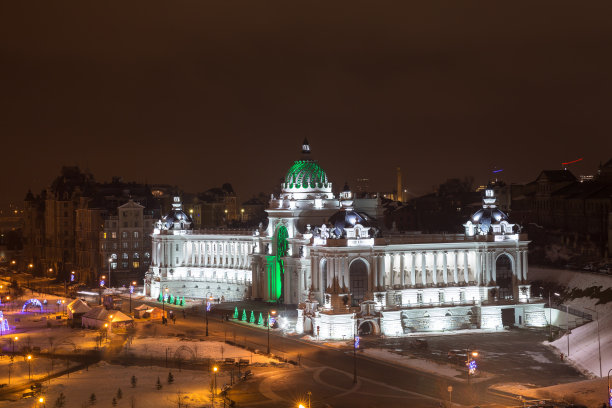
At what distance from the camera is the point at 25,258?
171875 millimetres

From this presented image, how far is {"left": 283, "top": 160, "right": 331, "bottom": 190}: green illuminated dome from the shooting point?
106500 mm

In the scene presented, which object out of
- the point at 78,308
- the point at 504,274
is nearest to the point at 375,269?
the point at 504,274

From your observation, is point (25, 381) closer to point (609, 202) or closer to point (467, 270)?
point (467, 270)

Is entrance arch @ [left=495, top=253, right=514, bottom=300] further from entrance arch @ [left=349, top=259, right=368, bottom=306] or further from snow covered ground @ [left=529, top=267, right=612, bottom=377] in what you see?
entrance arch @ [left=349, top=259, right=368, bottom=306]

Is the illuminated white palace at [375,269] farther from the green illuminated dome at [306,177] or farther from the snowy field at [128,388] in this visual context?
the snowy field at [128,388]

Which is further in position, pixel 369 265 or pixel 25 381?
pixel 369 265

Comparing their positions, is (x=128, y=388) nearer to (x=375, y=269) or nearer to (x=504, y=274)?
(x=375, y=269)

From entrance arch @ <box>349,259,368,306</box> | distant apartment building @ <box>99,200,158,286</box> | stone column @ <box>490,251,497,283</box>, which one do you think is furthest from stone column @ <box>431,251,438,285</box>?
distant apartment building @ <box>99,200,158,286</box>

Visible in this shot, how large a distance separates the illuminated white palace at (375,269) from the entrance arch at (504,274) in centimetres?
11

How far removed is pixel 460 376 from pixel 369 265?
23.2 meters

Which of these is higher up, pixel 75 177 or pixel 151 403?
pixel 75 177

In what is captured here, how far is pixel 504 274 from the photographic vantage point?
93.7 meters

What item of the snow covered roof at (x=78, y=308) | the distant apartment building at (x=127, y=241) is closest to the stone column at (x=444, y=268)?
the snow covered roof at (x=78, y=308)

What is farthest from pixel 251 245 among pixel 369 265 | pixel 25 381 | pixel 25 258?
pixel 25 258
